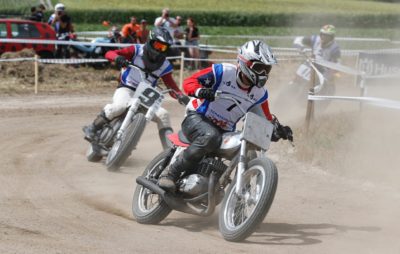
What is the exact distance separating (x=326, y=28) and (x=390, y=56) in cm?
187

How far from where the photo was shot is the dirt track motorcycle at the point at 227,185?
Answer: 691 cm

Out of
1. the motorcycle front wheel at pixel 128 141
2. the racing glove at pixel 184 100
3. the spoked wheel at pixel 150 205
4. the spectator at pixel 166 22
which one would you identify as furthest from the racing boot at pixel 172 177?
the spectator at pixel 166 22

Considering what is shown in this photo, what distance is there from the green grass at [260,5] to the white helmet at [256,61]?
26837mm

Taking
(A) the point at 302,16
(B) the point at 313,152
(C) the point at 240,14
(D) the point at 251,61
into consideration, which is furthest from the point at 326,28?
(C) the point at 240,14

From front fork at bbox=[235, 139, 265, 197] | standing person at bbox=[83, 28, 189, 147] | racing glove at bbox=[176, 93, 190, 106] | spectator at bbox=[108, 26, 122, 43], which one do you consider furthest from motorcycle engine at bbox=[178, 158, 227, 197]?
spectator at bbox=[108, 26, 122, 43]

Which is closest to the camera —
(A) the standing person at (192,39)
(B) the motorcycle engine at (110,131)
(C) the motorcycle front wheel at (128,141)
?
(C) the motorcycle front wheel at (128,141)

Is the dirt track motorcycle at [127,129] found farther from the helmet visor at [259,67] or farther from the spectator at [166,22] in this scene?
the spectator at [166,22]

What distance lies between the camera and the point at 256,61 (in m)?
7.33

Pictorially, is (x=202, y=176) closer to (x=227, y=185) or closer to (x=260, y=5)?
(x=227, y=185)

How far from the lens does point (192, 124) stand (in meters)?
7.78

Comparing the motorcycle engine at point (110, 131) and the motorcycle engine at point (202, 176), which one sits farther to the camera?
the motorcycle engine at point (110, 131)

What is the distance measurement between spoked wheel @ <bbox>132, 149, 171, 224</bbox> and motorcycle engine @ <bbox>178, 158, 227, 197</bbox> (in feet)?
1.10

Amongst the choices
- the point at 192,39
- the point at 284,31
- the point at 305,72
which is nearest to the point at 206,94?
the point at 305,72

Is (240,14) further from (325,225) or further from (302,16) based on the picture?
(325,225)
